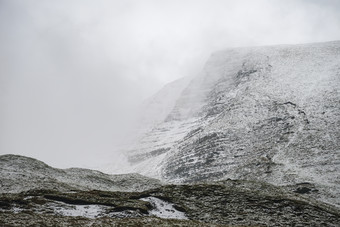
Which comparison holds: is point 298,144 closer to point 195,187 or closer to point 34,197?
point 195,187

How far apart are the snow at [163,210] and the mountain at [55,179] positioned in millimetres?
14330

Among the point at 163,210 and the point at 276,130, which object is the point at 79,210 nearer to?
the point at 163,210

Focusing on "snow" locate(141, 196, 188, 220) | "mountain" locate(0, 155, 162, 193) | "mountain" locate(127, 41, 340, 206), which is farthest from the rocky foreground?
"mountain" locate(127, 41, 340, 206)

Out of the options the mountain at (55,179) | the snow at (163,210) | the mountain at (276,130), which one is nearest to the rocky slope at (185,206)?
the snow at (163,210)

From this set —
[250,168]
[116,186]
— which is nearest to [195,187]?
[116,186]

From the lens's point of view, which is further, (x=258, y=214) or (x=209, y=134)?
(x=209, y=134)

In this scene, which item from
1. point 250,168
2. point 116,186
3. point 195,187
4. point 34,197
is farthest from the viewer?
point 250,168

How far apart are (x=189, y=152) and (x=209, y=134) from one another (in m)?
9.71

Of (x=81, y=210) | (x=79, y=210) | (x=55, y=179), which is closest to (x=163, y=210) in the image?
(x=81, y=210)

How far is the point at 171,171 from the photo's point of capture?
124 m

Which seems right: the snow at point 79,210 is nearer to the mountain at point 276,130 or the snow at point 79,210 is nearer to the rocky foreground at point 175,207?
the rocky foreground at point 175,207

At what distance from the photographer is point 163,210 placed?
3125 centimetres

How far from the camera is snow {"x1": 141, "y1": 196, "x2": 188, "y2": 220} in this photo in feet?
98.3

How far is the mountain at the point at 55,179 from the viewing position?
Answer: 4350cm
